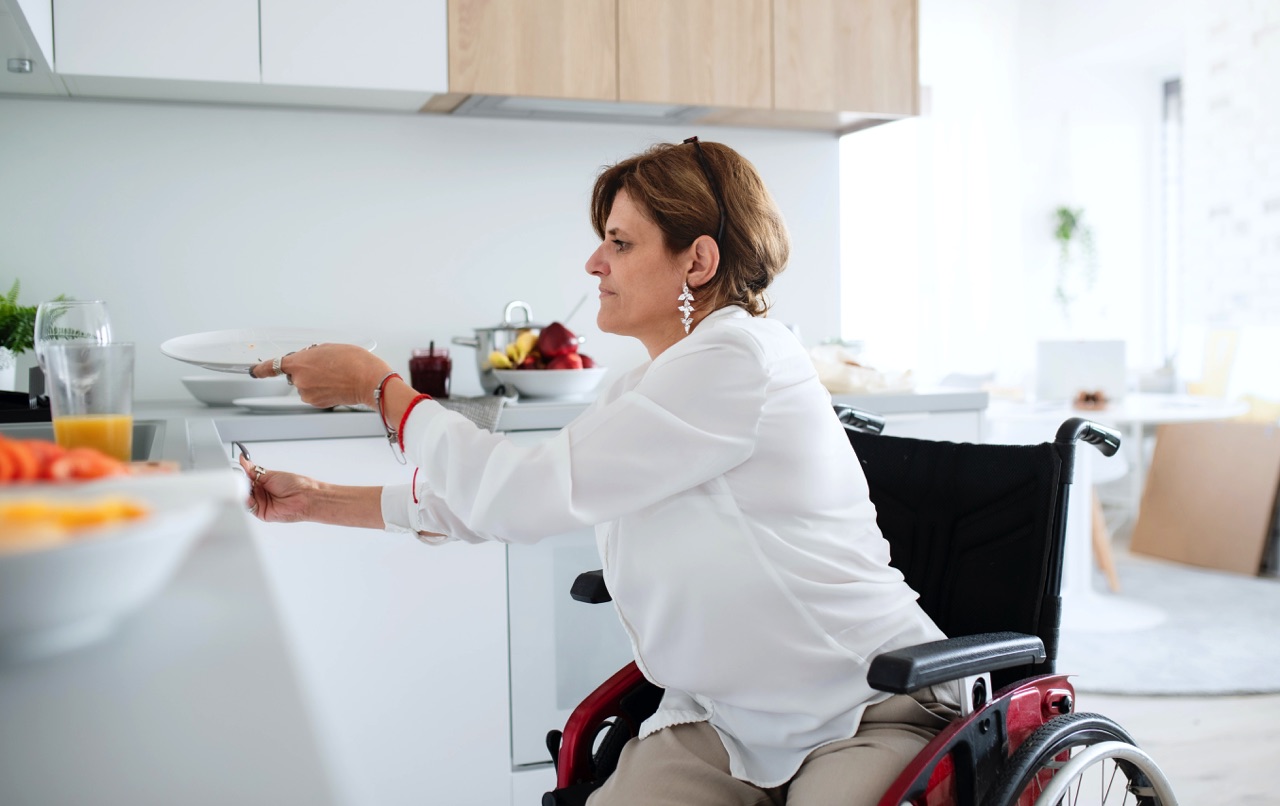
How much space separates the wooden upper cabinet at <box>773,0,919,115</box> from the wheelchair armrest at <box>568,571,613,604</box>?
5.29 ft

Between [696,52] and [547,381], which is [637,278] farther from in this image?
[696,52]

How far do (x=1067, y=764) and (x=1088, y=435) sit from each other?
466mm

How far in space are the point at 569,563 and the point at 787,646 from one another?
1107 mm

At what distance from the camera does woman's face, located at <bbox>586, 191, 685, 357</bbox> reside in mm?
1425

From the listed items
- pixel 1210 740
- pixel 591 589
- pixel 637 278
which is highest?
pixel 637 278

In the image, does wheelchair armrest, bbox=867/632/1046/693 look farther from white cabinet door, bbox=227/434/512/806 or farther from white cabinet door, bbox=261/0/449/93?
white cabinet door, bbox=261/0/449/93

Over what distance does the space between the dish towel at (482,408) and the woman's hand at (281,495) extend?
0.68m

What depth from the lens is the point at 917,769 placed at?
110 centimetres

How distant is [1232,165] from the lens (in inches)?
224

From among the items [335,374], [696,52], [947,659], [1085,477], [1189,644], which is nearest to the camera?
[947,659]

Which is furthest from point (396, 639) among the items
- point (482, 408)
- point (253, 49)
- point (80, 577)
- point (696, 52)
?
point (80, 577)

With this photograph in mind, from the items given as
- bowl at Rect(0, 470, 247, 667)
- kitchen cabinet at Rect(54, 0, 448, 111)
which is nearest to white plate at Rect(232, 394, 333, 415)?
kitchen cabinet at Rect(54, 0, 448, 111)

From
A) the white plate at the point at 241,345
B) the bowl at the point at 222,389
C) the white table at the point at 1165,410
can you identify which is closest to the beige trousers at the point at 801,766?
the white plate at the point at 241,345

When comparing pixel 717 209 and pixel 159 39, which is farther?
pixel 159 39
